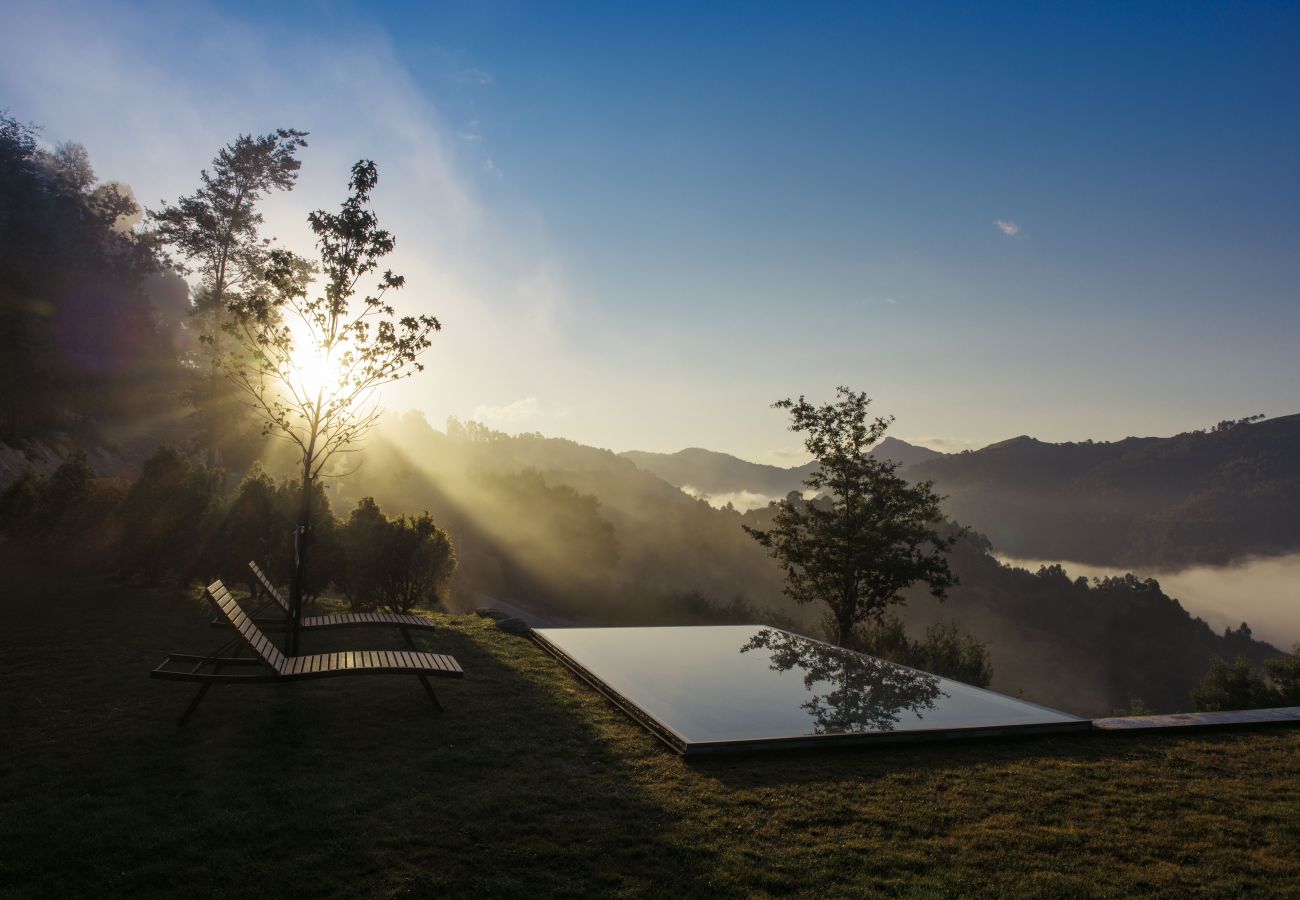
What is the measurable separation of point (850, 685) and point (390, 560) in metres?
8.75

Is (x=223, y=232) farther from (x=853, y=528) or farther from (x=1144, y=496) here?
(x=1144, y=496)

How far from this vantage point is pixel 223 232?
27703 millimetres

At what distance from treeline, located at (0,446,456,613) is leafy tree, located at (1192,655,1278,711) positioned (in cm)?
1911

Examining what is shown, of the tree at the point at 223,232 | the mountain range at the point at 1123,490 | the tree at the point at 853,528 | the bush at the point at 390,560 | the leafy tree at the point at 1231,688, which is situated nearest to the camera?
the bush at the point at 390,560

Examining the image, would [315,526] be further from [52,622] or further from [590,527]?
[590,527]

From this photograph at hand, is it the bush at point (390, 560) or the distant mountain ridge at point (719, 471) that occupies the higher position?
the distant mountain ridge at point (719, 471)

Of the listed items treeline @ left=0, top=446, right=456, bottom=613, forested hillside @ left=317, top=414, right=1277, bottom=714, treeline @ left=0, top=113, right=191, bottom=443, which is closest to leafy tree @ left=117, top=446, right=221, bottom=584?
treeline @ left=0, top=446, right=456, bottom=613

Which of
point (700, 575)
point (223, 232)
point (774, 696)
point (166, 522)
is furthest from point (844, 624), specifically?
point (700, 575)

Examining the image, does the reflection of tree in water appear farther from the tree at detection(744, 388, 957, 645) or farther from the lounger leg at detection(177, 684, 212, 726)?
the lounger leg at detection(177, 684, 212, 726)

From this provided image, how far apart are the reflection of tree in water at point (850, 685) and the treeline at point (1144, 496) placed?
114831mm

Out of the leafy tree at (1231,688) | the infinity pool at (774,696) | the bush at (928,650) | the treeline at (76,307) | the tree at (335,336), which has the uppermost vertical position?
the treeline at (76,307)

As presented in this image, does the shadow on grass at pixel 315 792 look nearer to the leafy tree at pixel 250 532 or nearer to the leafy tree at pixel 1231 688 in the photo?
the leafy tree at pixel 250 532

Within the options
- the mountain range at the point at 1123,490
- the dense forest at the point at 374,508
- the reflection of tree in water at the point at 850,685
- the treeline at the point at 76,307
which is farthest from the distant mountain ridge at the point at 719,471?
the reflection of tree in water at the point at 850,685

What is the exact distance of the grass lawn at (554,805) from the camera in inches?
135
